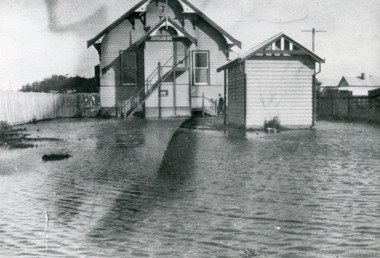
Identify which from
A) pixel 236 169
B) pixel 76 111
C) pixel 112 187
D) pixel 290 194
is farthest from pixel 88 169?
pixel 76 111

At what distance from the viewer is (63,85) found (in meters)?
80.5

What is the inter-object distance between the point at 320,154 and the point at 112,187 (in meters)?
6.76

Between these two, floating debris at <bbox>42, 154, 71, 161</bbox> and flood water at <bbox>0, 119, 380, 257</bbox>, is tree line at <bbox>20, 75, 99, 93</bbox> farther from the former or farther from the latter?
flood water at <bbox>0, 119, 380, 257</bbox>

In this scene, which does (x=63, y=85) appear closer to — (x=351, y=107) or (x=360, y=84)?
A: (x=351, y=107)

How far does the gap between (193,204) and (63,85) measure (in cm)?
7678

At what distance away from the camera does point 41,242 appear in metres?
5.40

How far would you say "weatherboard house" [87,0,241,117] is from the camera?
3466cm

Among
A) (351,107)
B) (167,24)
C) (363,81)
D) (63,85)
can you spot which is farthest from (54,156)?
(363,81)

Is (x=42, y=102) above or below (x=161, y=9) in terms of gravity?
below

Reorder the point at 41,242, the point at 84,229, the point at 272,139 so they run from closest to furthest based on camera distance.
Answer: the point at 41,242
the point at 84,229
the point at 272,139

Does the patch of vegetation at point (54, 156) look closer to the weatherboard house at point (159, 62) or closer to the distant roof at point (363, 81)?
the weatherboard house at point (159, 62)

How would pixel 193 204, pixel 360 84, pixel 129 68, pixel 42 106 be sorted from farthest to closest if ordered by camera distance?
1. pixel 360 84
2. pixel 129 68
3. pixel 42 106
4. pixel 193 204

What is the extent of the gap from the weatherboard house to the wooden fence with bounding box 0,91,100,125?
4408mm

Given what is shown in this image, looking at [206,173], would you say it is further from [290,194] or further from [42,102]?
[42,102]
